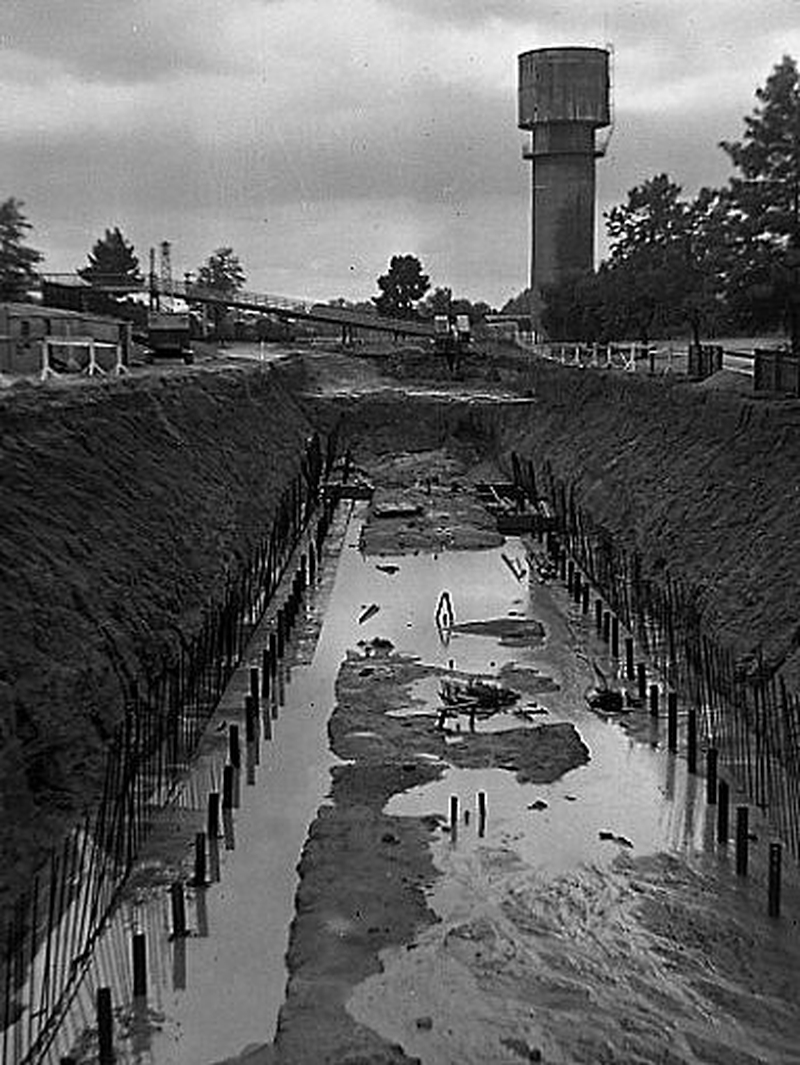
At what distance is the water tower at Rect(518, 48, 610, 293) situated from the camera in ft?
291

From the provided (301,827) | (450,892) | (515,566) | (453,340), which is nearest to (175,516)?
(301,827)

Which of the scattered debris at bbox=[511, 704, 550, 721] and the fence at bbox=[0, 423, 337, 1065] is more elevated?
the fence at bbox=[0, 423, 337, 1065]

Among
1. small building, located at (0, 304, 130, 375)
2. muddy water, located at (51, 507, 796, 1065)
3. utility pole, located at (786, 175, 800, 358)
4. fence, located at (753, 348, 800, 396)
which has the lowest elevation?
muddy water, located at (51, 507, 796, 1065)

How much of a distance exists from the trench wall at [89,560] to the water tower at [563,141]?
51810 millimetres

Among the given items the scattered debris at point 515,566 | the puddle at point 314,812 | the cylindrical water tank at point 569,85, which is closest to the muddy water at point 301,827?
the puddle at point 314,812

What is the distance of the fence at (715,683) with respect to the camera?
67.7 feet

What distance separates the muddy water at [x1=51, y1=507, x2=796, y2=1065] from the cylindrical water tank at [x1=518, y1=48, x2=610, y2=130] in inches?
2461

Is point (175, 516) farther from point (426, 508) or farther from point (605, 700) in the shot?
point (426, 508)

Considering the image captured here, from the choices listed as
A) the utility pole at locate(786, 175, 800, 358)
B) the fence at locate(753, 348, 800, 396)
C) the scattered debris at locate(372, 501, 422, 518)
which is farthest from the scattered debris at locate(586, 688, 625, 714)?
the scattered debris at locate(372, 501, 422, 518)

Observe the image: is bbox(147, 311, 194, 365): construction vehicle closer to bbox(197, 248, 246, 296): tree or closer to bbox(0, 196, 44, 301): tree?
bbox(0, 196, 44, 301): tree

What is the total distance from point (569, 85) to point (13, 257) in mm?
40320

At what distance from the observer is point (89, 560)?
79.3ft

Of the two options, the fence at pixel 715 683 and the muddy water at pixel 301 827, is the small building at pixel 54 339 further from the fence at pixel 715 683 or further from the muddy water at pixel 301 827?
the fence at pixel 715 683

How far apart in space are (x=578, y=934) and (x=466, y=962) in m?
1.55
